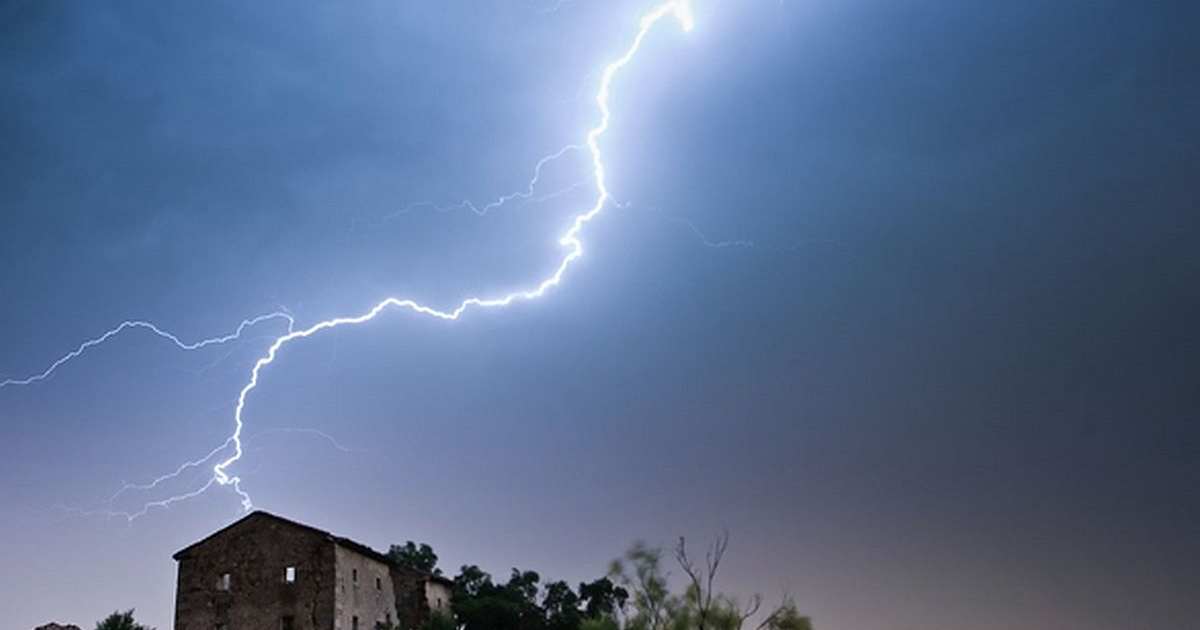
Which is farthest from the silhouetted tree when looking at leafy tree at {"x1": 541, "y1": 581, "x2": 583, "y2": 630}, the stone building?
the stone building

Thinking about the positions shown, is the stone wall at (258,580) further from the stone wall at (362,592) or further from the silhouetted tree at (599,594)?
the silhouetted tree at (599,594)

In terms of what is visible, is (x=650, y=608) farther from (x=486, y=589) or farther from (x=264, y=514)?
(x=486, y=589)

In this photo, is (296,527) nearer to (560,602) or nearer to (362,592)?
Answer: (362,592)

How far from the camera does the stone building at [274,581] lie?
120 feet

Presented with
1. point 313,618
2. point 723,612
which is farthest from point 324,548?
point 723,612

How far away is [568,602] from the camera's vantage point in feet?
179

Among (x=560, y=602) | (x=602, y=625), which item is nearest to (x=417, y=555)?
(x=560, y=602)

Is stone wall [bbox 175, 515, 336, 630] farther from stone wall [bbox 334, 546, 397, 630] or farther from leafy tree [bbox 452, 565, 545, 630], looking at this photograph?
leafy tree [bbox 452, 565, 545, 630]

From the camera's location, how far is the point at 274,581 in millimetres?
37312

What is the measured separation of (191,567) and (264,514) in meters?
3.78

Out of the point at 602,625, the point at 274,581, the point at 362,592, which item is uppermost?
the point at 274,581

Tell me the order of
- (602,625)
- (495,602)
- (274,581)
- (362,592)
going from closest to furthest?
(602,625) → (274,581) → (362,592) → (495,602)

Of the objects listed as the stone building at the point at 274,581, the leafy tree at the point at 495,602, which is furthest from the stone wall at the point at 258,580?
the leafy tree at the point at 495,602

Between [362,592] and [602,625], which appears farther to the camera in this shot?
[362,592]
